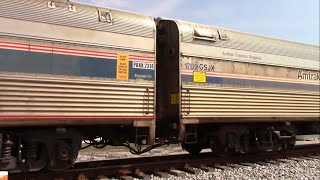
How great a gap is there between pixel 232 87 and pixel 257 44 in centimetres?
182

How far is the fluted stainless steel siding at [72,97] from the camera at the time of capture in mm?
7066

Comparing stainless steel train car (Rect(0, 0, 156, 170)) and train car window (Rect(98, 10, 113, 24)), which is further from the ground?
train car window (Rect(98, 10, 113, 24))

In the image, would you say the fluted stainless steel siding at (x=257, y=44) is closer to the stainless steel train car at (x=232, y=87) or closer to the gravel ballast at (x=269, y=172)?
the stainless steel train car at (x=232, y=87)

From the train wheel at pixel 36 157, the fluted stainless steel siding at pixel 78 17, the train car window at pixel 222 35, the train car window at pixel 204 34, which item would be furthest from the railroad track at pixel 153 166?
the train car window at pixel 222 35

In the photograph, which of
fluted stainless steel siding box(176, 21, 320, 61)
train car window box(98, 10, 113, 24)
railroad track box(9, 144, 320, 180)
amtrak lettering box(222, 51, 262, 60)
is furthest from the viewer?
amtrak lettering box(222, 51, 262, 60)

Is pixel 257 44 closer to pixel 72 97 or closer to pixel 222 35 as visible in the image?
pixel 222 35

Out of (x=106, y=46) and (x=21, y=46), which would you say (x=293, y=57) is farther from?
(x=21, y=46)

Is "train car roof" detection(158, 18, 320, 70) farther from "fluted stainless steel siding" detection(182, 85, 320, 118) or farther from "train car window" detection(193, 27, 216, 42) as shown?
"fluted stainless steel siding" detection(182, 85, 320, 118)

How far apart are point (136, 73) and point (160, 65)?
4.60 ft

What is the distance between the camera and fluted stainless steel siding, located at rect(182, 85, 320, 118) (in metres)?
9.64

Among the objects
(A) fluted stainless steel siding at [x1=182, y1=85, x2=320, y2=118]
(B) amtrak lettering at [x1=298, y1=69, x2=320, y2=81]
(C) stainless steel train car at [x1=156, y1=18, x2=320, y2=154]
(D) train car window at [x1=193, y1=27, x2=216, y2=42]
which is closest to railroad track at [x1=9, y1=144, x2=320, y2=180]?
(C) stainless steel train car at [x1=156, y1=18, x2=320, y2=154]

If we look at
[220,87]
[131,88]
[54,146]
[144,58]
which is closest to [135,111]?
[131,88]

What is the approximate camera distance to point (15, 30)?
7.22 metres

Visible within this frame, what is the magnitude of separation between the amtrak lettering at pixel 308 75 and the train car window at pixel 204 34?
12.6ft
